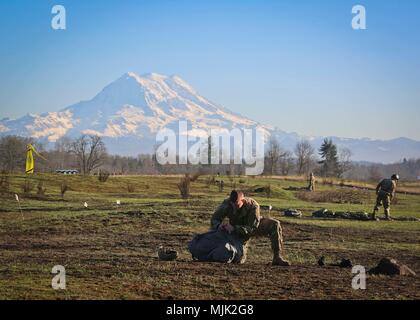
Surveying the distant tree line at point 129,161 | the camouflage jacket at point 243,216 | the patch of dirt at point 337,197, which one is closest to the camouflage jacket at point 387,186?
the patch of dirt at point 337,197

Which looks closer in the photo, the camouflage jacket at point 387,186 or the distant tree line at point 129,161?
the camouflage jacket at point 387,186

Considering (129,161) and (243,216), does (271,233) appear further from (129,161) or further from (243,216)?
(129,161)

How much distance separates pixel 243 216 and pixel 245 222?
14 centimetres

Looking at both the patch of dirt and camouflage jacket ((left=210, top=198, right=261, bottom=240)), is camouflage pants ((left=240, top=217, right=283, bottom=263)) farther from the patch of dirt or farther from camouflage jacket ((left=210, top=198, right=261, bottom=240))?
the patch of dirt

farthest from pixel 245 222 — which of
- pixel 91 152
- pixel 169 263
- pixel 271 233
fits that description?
pixel 91 152

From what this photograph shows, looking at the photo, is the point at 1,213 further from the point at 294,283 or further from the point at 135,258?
the point at 294,283

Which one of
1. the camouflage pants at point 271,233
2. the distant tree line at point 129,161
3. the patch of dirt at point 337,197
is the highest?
the distant tree line at point 129,161

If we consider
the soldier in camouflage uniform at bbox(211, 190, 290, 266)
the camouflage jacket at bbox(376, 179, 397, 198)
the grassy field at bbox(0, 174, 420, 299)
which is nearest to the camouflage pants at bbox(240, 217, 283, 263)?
the soldier in camouflage uniform at bbox(211, 190, 290, 266)

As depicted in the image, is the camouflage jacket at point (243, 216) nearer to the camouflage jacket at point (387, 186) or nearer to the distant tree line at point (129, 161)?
the camouflage jacket at point (387, 186)

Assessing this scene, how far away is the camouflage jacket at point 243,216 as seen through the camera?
1224 centimetres

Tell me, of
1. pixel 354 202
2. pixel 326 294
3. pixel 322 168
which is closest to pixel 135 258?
pixel 326 294

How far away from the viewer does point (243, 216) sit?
1234 cm

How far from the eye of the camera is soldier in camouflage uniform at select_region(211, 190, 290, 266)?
12.2 meters

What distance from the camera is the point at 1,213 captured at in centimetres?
2577
